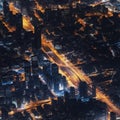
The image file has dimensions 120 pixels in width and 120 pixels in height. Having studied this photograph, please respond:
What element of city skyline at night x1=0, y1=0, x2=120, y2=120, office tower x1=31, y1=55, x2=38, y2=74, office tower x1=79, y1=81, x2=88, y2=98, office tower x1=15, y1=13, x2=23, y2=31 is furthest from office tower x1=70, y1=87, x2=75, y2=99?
office tower x1=15, y1=13, x2=23, y2=31

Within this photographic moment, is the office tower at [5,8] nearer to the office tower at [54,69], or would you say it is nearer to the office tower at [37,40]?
the office tower at [37,40]

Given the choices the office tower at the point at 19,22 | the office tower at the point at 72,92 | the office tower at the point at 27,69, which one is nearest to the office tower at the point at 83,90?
the office tower at the point at 72,92

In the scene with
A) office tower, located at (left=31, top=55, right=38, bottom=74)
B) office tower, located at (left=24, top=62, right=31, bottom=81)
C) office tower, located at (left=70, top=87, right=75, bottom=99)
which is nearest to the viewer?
office tower, located at (left=70, top=87, right=75, bottom=99)

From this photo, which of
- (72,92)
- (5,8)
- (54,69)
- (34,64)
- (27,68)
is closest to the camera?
(72,92)

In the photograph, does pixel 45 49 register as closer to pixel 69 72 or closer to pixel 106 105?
pixel 69 72

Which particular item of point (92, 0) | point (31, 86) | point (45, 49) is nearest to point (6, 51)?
point (45, 49)

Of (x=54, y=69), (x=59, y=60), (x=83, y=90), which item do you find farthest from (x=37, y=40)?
(x=83, y=90)

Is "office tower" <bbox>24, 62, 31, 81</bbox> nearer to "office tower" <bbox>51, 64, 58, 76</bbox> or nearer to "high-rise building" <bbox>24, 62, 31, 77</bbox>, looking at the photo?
"high-rise building" <bbox>24, 62, 31, 77</bbox>

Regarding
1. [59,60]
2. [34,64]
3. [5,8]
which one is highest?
[5,8]

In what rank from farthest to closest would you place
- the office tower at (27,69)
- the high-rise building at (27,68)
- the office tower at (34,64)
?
the office tower at (34,64), the high-rise building at (27,68), the office tower at (27,69)

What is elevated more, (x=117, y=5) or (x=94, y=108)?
(x=117, y=5)

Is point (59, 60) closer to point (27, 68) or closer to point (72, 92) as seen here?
point (27, 68)
